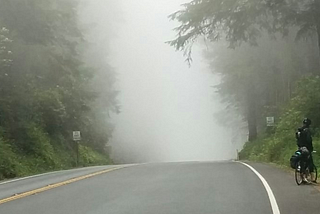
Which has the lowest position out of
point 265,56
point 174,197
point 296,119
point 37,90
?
point 174,197

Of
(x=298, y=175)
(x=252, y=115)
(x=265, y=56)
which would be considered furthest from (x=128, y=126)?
(x=298, y=175)

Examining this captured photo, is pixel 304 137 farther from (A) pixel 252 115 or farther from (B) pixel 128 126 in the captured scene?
(B) pixel 128 126

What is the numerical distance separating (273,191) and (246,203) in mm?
2330

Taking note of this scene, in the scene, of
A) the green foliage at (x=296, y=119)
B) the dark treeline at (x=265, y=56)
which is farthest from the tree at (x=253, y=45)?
the green foliage at (x=296, y=119)

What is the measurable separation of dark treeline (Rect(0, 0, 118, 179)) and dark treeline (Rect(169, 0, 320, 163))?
8356 mm

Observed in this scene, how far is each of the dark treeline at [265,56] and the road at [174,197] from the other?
7.65 m

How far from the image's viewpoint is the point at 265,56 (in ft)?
120

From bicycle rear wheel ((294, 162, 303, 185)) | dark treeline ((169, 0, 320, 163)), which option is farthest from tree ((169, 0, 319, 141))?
bicycle rear wheel ((294, 162, 303, 185))

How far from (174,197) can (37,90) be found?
23.6 m

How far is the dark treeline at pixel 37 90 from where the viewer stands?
28.7 metres

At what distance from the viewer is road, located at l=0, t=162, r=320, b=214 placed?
10.9 meters

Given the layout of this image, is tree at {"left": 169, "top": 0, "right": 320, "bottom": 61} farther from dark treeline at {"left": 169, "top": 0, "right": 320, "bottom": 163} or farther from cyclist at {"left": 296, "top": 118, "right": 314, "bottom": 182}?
cyclist at {"left": 296, "top": 118, "right": 314, "bottom": 182}

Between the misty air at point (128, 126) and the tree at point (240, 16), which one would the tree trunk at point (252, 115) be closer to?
the misty air at point (128, 126)

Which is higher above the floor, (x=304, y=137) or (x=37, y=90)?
(x=37, y=90)
